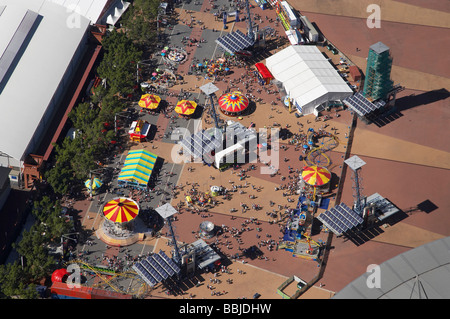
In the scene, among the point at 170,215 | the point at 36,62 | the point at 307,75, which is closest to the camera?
the point at 170,215

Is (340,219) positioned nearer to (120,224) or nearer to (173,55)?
(120,224)


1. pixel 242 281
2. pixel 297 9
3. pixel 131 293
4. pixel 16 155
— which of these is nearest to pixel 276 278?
pixel 242 281

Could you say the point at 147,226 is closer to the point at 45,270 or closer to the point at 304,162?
the point at 45,270

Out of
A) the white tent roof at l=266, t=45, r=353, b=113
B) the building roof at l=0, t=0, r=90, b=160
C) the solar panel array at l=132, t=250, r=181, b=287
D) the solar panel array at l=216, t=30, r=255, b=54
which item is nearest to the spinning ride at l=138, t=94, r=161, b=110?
the building roof at l=0, t=0, r=90, b=160

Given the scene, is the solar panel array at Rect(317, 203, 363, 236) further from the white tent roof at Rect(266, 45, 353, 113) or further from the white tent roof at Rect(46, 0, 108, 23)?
the white tent roof at Rect(46, 0, 108, 23)

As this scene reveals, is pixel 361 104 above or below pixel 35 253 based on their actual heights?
above

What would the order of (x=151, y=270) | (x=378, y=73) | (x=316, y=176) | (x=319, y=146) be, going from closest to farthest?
1. (x=151, y=270)
2. (x=316, y=176)
3. (x=319, y=146)
4. (x=378, y=73)

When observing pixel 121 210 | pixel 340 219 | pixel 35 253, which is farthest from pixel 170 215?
pixel 340 219
